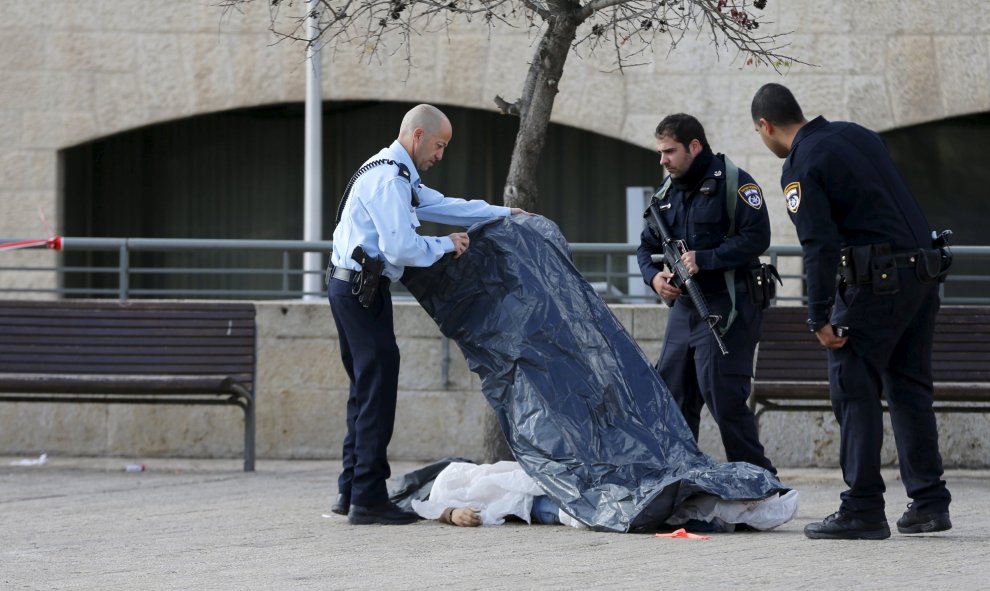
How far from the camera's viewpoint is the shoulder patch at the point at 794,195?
6016 millimetres

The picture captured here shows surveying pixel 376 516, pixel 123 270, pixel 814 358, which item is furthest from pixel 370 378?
pixel 123 270

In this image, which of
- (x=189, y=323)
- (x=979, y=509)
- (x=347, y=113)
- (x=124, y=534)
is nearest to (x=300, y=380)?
(x=189, y=323)

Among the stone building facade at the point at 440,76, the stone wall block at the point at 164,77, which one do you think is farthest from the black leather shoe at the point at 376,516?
the stone wall block at the point at 164,77

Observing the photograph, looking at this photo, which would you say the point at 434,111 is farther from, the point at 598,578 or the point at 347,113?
the point at 347,113

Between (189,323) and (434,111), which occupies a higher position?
(434,111)

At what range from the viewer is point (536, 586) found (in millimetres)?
5012

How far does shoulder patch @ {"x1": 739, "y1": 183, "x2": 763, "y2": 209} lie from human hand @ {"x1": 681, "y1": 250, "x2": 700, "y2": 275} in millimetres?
358

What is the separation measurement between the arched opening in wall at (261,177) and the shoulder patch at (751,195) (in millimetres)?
7481

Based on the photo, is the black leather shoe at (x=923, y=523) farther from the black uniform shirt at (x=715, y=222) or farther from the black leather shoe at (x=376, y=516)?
the black leather shoe at (x=376, y=516)

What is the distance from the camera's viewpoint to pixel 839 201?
6062mm

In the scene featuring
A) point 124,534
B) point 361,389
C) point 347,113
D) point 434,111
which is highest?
point 347,113

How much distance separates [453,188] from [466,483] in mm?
8285

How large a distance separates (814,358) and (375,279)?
137 inches

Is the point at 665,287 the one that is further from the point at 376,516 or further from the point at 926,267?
the point at 376,516
